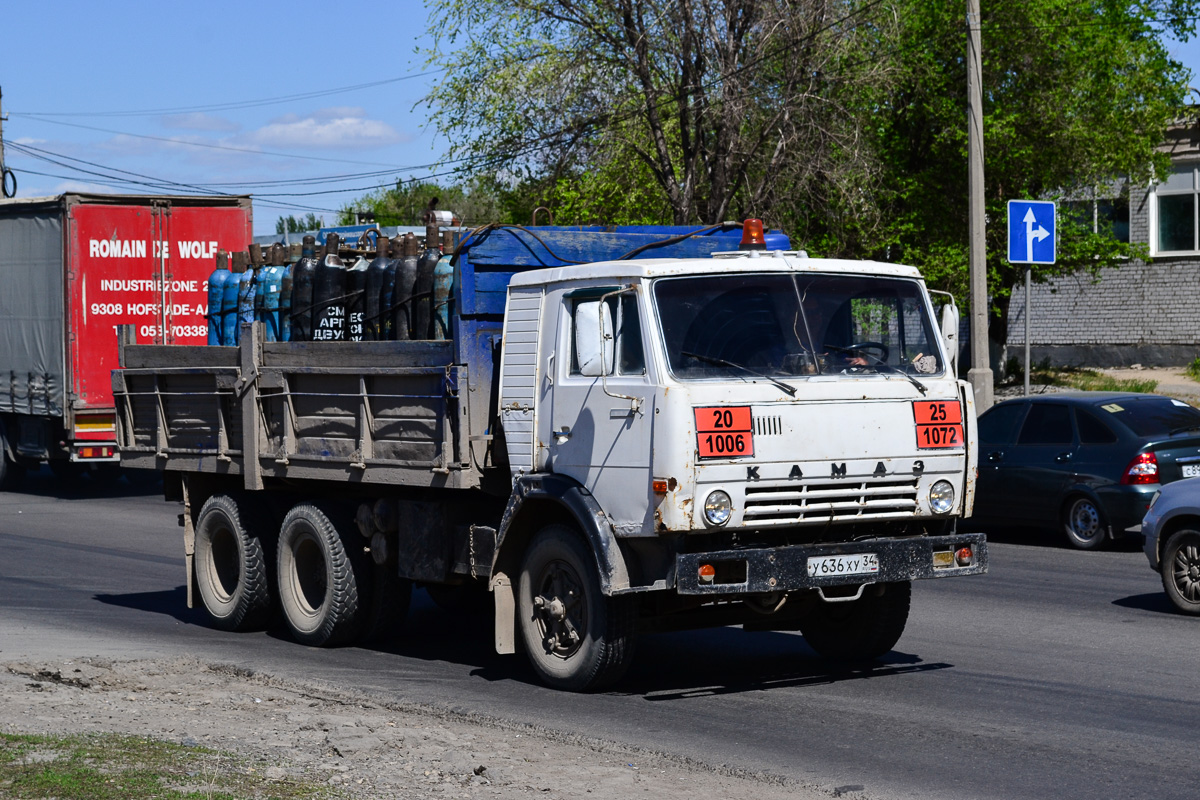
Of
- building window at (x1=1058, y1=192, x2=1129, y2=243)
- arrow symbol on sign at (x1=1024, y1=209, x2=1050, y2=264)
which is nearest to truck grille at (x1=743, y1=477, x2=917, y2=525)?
arrow symbol on sign at (x1=1024, y1=209, x2=1050, y2=264)

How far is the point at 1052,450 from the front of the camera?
48.1ft

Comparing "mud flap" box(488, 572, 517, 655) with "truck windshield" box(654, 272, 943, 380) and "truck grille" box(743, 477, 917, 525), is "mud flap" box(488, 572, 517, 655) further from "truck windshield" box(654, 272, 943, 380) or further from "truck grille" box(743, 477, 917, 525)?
"truck windshield" box(654, 272, 943, 380)

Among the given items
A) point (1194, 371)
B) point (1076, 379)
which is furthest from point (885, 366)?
point (1194, 371)

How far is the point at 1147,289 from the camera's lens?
34.7m

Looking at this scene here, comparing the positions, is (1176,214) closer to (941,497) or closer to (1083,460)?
(1083,460)

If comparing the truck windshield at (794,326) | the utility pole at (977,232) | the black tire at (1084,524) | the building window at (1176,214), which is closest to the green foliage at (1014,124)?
the building window at (1176,214)

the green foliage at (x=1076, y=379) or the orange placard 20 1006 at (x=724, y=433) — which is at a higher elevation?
the green foliage at (x=1076, y=379)

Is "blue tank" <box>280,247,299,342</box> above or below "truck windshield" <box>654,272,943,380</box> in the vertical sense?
above

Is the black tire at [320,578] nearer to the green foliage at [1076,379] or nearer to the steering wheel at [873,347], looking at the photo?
the steering wheel at [873,347]

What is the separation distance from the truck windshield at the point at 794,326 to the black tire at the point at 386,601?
3059 millimetres

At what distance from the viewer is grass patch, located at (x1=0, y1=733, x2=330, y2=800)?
18.7 feet

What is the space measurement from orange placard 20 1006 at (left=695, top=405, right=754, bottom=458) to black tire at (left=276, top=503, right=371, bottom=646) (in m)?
3.28

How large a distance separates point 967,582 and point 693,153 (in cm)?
1152

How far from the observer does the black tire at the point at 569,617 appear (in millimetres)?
7816
